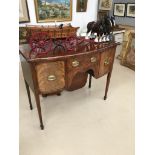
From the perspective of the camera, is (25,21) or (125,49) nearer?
(25,21)

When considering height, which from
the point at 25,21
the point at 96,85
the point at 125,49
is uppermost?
the point at 25,21

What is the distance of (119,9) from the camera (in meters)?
4.85

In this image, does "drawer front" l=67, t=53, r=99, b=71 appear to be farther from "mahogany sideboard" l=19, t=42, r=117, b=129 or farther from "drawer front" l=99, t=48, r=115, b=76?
"drawer front" l=99, t=48, r=115, b=76

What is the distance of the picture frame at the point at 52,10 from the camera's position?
10.8ft

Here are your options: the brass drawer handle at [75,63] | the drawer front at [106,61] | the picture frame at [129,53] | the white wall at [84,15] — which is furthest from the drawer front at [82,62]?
the white wall at [84,15]

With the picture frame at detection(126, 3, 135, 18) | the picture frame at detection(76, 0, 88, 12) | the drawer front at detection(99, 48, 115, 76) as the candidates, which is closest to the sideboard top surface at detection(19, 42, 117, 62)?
the drawer front at detection(99, 48, 115, 76)

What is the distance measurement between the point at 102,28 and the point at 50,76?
844 millimetres

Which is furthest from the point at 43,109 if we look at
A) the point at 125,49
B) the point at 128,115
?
the point at 125,49

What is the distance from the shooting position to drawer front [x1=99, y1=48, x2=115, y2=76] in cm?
191

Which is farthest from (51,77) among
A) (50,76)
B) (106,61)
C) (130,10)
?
(130,10)

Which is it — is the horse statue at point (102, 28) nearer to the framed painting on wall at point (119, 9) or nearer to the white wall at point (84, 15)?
the white wall at point (84, 15)
